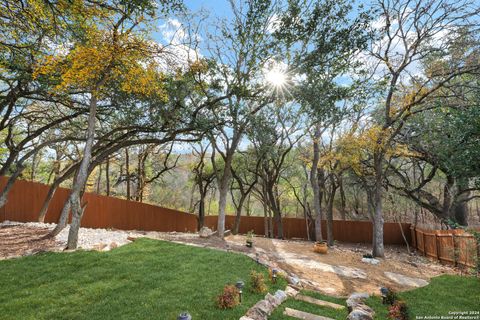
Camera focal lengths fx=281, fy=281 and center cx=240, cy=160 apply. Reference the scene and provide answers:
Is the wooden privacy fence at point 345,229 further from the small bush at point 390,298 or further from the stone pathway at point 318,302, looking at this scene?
the stone pathway at point 318,302

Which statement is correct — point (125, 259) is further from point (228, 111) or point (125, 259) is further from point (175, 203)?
point (175, 203)

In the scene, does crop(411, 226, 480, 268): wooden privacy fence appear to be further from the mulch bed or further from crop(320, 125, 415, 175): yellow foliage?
the mulch bed

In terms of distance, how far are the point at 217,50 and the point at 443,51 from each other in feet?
28.4

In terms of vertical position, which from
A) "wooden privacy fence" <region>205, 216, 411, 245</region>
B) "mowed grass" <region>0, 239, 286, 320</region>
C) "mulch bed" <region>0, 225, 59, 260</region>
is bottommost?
"wooden privacy fence" <region>205, 216, 411, 245</region>

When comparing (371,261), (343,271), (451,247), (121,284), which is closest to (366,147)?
(371,261)

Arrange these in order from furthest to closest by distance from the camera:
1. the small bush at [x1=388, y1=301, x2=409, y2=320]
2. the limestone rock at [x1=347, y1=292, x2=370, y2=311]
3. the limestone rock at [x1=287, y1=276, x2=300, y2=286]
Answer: the limestone rock at [x1=287, y1=276, x2=300, y2=286]
the limestone rock at [x1=347, y1=292, x2=370, y2=311]
the small bush at [x1=388, y1=301, x2=409, y2=320]

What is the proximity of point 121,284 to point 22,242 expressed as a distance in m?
4.52

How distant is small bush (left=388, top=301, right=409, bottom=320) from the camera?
4.76 m

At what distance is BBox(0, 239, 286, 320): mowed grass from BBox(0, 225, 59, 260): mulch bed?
2.43 ft

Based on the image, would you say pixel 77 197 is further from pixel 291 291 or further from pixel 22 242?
pixel 291 291

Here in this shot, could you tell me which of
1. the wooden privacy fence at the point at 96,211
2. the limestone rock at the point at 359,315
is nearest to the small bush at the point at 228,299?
the limestone rock at the point at 359,315

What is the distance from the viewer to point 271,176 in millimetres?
18000

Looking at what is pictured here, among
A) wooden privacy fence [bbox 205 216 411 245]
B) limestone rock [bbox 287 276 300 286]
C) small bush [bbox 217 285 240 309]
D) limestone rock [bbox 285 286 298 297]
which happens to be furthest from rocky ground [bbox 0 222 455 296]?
wooden privacy fence [bbox 205 216 411 245]

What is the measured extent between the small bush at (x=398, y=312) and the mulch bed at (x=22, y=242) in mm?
7695
